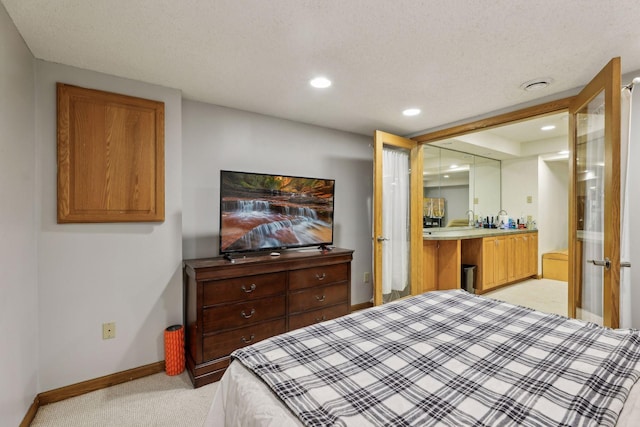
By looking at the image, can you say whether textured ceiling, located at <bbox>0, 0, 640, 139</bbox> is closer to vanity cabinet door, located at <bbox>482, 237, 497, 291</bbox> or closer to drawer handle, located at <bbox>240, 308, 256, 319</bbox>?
drawer handle, located at <bbox>240, 308, 256, 319</bbox>

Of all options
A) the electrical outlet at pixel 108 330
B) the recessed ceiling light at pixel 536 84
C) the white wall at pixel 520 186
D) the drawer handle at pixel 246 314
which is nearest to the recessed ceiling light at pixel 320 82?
the recessed ceiling light at pixel 536 84

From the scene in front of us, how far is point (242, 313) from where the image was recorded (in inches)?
99.1

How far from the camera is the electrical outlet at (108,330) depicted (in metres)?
2.30

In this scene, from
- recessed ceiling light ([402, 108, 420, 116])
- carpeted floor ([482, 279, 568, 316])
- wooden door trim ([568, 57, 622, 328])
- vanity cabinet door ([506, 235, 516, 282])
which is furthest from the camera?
vanity cabinet door ([506, 235, 516, 282])

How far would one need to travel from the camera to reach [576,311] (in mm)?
2471

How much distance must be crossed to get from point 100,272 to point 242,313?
111cm

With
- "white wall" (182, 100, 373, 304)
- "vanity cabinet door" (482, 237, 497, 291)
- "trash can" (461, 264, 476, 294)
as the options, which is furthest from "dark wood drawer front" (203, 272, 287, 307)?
"vanity cabinet door" (482, 237, 497, 291)

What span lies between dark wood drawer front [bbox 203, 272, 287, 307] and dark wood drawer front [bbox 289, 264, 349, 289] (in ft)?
0.39

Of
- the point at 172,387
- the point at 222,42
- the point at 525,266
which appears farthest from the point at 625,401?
the point at 525,266

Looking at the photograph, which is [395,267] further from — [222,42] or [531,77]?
[222,42]

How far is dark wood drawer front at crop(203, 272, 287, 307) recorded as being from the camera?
2373 mm

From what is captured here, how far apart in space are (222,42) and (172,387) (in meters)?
2.48

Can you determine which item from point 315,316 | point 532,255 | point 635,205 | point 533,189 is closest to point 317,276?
point 315,316

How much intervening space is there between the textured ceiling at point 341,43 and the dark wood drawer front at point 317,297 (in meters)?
1.83
